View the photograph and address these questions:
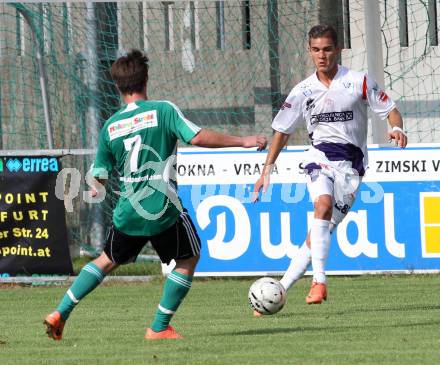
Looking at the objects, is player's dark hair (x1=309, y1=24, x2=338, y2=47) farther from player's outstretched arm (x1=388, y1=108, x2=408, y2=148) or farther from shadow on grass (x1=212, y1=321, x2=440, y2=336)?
shadow on grass (x1=212, y1=321, x2=440, y2=336)

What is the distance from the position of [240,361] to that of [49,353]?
1.27 m

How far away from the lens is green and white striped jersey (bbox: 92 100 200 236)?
7.71m

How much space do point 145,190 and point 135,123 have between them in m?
0.41

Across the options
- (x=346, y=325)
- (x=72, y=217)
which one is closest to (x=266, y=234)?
(x=72, y=217)

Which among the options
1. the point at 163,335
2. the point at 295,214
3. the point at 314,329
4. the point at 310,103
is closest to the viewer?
the point at 163,335

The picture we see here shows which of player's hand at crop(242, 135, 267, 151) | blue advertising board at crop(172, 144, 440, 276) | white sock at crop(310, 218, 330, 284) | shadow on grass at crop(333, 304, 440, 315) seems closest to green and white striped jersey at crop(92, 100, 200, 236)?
player's hand at crop(242, 135, 267, 151)

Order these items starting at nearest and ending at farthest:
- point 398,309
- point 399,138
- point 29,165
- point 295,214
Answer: point 399,138, point 398,309, point 295,214, point 29,165

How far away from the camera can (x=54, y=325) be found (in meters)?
7.74

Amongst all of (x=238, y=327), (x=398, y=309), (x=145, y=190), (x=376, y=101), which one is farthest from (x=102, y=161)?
(x=398, y=309)

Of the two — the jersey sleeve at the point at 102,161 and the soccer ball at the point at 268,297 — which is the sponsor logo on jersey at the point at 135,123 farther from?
the soccer ball at the point at 268,297

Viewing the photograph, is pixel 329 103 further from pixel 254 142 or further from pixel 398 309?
pixel 254 142

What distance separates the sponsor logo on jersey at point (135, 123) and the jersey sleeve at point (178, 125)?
0.08 metres

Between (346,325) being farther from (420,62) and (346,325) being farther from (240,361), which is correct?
(420,62)

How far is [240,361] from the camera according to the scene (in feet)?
22.4
